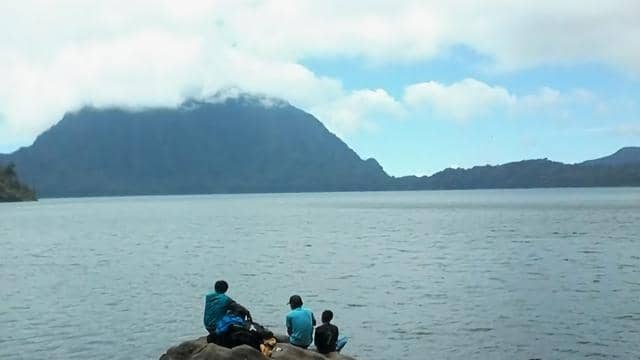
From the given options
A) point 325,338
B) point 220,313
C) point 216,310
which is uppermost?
point 216,310

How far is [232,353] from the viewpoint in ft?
67.9

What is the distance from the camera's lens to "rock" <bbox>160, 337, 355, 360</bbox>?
67.8 ft

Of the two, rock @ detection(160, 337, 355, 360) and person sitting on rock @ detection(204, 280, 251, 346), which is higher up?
person sitting on rock @ detection(204, 280, 251, 346)

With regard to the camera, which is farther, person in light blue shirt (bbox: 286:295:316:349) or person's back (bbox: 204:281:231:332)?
person in light blue shirt (bbox: 286:295:316:349)

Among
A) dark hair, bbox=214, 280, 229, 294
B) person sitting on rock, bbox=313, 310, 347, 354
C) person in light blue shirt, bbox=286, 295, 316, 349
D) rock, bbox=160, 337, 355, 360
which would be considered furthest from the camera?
person in light blue shirt, bbox=286, 295, 316, 349

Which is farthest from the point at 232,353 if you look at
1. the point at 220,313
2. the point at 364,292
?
the point at 364,292

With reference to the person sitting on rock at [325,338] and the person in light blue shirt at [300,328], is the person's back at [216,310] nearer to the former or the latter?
the person in light blue shirt at [300,328]

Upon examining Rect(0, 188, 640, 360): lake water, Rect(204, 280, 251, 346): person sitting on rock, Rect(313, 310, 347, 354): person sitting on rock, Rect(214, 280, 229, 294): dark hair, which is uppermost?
Rect(214, 280, 229, 294): dark hair

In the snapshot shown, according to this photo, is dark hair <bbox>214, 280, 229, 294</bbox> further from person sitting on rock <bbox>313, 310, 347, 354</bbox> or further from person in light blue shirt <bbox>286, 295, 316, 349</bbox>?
person sitting on rock <bbox>313, 310, 347, 354</bbox>

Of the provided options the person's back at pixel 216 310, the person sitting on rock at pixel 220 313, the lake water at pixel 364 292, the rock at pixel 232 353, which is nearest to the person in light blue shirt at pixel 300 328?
the rock at pixel 232 353

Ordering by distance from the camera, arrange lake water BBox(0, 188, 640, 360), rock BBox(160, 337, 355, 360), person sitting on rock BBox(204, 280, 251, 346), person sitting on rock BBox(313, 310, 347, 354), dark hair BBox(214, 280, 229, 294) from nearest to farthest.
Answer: rock BBox(160, 337, 355, 360)
person sitting on rock BBox(204, 280, 251, 346)
dark hair BBox(214, 280, 229, 294)
person sitting on rock BBox(313, 310, 347, 354)
lake water BBox(0, 188, 640, 360)

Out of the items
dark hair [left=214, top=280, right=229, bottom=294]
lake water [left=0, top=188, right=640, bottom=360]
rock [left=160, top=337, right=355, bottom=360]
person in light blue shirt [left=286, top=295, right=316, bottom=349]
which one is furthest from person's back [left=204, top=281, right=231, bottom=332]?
lake water [left=0, top=188, right=640, bottom=360]

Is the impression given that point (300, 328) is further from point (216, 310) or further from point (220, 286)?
point (220, 286)

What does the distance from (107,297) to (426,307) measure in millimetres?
22224
